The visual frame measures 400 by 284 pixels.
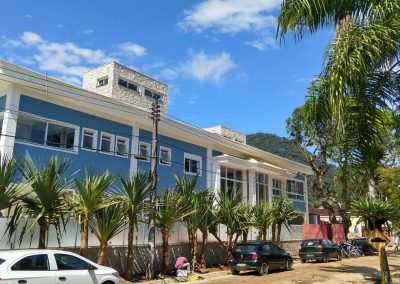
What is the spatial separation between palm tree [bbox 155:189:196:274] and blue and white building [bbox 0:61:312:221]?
→ 11.6ft

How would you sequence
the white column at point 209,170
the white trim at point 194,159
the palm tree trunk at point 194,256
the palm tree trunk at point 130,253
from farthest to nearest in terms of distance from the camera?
1. the white column at point 209,170
2. the white trim at point 194,159
3. the palm tree trunk at point 194,256
4. the palm tree trunk at point 130,253

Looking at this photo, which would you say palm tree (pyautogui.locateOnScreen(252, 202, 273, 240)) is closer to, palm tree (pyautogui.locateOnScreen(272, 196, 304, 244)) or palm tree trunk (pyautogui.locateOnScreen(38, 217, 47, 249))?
palm tree (pyautogui.locateOnScreen(272, 196, 304, 244))

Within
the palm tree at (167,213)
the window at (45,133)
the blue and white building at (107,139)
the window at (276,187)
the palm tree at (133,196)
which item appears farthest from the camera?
the window at (276,187)

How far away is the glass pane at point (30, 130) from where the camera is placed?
61.3ft

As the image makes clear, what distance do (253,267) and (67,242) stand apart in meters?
8.86

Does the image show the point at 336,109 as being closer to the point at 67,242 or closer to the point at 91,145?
the point at 67,242

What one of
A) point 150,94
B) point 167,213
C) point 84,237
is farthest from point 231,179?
point 84,237

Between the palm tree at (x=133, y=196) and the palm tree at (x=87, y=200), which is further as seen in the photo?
the palm tree at (x=133, y=196)

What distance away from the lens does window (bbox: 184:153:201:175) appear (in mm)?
27594

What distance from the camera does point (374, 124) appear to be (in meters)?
11.4

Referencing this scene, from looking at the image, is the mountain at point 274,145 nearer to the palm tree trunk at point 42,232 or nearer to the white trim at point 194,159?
the white trim at point 194,159

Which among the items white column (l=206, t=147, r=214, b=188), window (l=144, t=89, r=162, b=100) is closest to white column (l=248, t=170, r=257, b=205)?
white column (l=206, t=147, r=214, b=188)

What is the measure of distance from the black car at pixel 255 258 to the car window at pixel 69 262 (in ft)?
36.3

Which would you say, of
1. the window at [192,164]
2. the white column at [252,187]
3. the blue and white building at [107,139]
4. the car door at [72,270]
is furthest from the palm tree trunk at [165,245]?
the white column at [252,187]
